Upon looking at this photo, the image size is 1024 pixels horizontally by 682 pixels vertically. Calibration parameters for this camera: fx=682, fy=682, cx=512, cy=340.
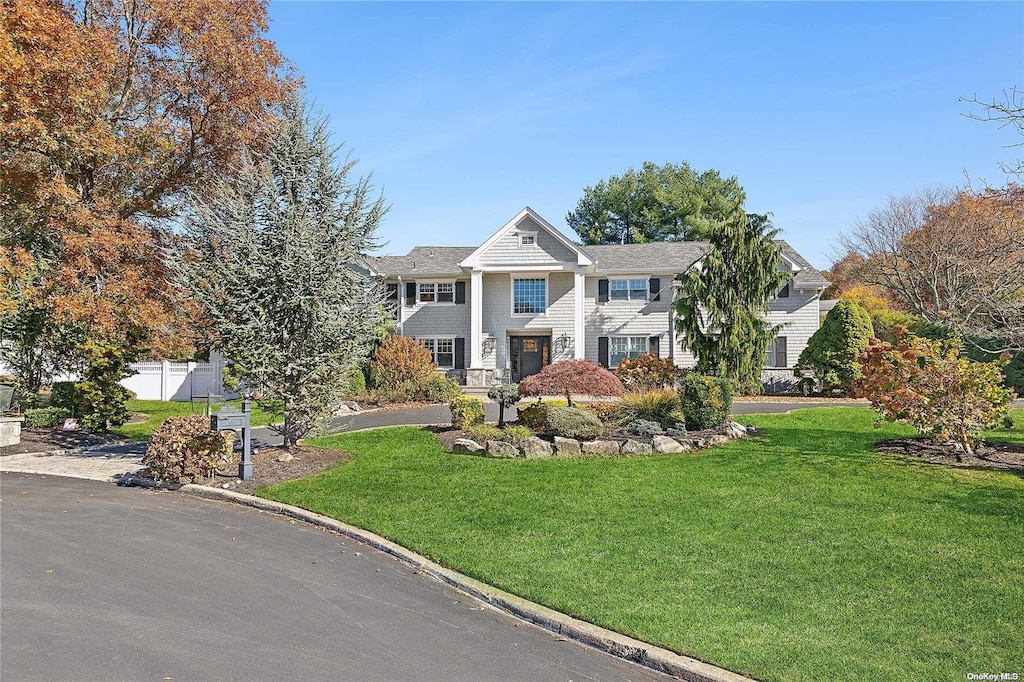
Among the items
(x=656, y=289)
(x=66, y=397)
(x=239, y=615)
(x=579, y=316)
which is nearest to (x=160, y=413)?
(x=66, y=397)

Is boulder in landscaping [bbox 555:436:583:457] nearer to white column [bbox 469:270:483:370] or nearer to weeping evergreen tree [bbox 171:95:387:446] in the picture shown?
weeping evergreen tree [bbox 171:95:387:446]

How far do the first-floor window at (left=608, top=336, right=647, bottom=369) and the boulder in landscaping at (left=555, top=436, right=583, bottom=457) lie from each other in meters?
20.6

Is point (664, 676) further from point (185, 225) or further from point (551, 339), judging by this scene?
point (551, 339)

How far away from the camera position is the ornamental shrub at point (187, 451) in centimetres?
1131

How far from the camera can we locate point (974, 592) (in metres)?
5.70

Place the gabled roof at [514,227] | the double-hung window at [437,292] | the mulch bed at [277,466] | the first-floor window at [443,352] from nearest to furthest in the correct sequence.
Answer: the mulch bed at [277,466] < the gabled roof at [514,227] < the first-floor window at [443,352] < the double-hung window at [437,292]

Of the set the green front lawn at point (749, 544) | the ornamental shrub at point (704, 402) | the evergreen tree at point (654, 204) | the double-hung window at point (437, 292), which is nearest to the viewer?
the green front lawn at point (749, 544)

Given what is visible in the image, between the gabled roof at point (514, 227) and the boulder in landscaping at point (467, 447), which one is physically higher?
the gabled roof at point (514, 227)

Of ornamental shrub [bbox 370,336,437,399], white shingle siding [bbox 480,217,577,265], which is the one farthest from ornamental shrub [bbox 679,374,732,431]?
white shingle siding [bbox 480,217,577,265]

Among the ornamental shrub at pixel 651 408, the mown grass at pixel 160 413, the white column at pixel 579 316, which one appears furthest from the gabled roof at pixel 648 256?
the ornamental shrub at pixel 651 408

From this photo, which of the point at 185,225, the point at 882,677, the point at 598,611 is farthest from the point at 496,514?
the point at 185,225

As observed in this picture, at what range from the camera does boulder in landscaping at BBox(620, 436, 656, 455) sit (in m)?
12.3

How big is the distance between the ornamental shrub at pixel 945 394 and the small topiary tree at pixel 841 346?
1399 centimetres

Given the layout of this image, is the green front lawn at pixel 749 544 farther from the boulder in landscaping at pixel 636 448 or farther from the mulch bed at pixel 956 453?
the boulder in landscaping at pixel 636 448
